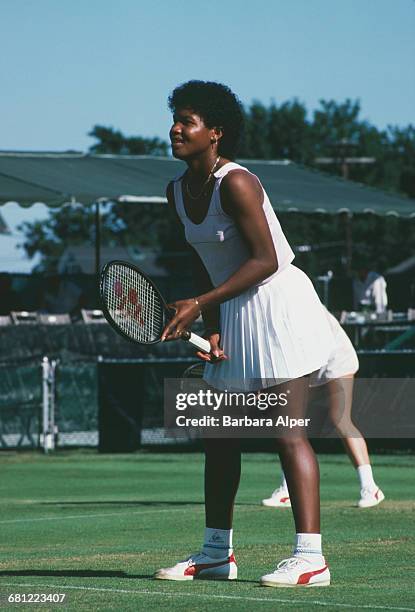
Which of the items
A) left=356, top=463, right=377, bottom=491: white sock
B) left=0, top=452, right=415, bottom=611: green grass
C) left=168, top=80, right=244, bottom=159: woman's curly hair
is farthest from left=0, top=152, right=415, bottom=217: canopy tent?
left=168, top=80, right=244, bottom=159: woman's curly hair

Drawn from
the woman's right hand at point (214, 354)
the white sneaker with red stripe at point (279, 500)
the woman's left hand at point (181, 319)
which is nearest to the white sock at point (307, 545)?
the woman's right hand at point (214, 354)

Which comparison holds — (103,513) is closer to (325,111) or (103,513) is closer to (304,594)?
(304,594)

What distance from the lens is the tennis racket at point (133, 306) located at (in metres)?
6.42

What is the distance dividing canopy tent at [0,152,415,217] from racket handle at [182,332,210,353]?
57.4 ft

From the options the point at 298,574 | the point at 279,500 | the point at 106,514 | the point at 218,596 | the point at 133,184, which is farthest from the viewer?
the point at 133,184

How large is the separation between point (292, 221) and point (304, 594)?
304ft

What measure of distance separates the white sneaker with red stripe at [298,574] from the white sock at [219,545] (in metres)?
0.37

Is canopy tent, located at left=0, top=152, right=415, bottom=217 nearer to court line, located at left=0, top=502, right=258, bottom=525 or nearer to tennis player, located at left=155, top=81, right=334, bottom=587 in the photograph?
court line, located at left=0, top=502, right=258, bottom=525

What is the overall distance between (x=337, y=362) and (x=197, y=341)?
4.93 meters

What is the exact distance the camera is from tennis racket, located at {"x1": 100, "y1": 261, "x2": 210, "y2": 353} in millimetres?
6418

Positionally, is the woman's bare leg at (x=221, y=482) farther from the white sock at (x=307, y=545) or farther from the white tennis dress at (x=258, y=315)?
the white sock at (x=307, y=545)

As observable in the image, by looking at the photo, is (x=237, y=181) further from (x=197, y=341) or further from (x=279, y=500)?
(x=279, y=500)

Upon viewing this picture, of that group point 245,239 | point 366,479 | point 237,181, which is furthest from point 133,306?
point 366,479

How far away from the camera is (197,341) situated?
641cm
